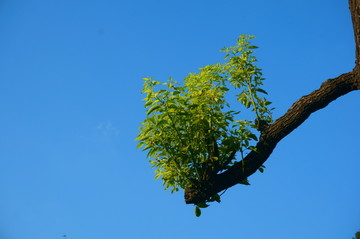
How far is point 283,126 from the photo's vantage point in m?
3.72

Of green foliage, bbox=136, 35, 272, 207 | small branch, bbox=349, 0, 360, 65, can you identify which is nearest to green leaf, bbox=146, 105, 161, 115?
green foliage, bbox=136, 35, 272, 207

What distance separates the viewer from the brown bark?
12.0 ft

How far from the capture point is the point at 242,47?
13.3 ft

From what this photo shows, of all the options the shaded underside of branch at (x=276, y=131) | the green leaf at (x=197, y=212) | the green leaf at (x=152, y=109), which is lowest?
the green leaf at (x=197, y=212)

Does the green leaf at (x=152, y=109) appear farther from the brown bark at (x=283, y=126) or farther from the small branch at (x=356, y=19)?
the small branch at (x=356, y=19)

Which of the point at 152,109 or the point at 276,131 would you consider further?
the point at 276,131

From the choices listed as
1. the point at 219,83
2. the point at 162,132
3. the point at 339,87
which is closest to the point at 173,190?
the point at 162,132

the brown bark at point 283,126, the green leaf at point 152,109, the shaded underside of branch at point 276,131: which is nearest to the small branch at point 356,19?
the brown bark at point 283,126

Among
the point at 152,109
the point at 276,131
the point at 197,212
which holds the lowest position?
the point at 197,212

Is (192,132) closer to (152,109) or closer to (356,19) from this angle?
(152,109)

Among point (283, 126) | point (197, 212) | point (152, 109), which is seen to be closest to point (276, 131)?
point (283, 126)

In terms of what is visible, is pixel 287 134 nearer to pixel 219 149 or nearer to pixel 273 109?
pixel 273 109

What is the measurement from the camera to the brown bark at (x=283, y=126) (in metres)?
3.64

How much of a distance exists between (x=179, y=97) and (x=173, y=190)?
1.03 meters
